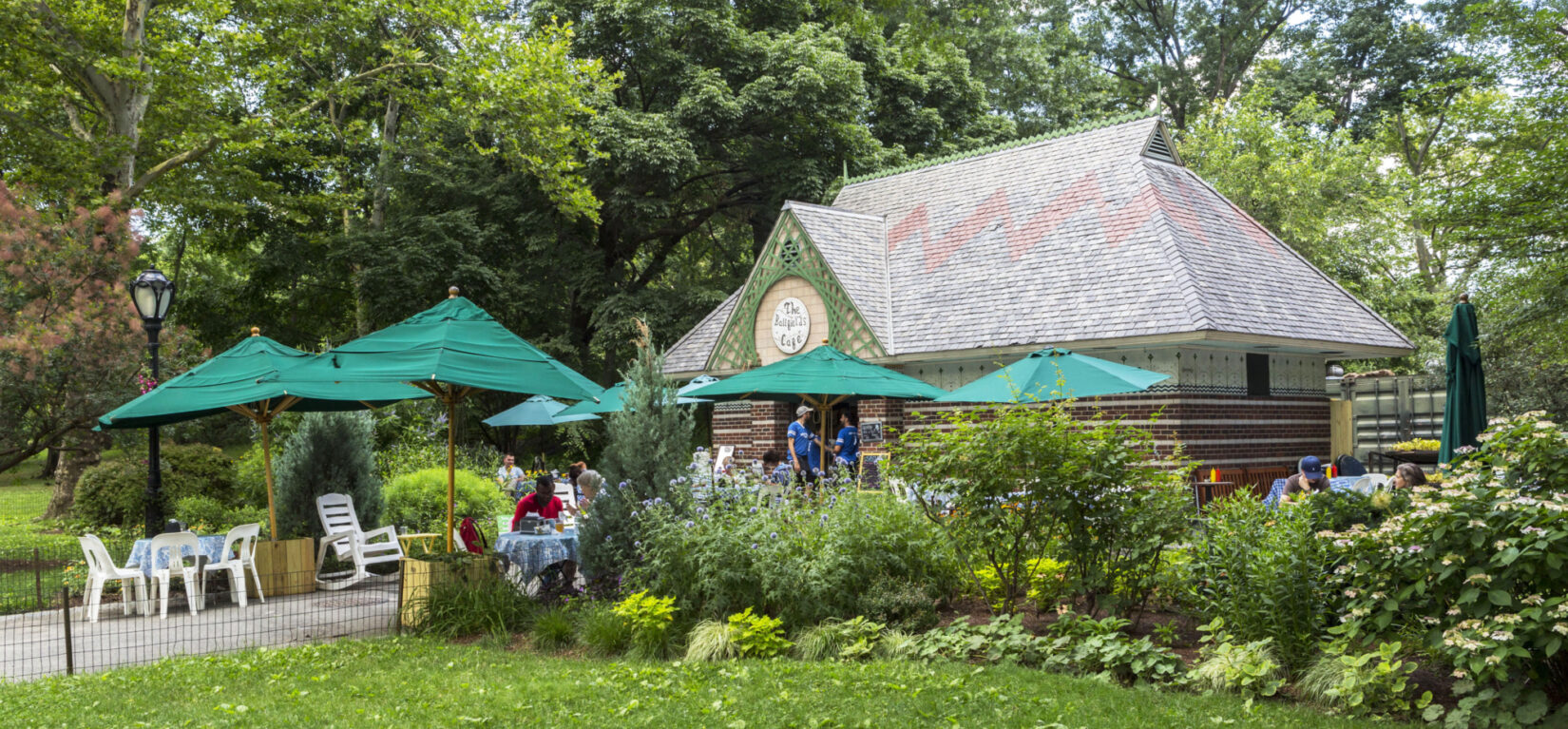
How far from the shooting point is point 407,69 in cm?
2530

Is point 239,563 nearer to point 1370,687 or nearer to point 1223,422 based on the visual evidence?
point 1370,687

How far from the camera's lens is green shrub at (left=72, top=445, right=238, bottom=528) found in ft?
55.1

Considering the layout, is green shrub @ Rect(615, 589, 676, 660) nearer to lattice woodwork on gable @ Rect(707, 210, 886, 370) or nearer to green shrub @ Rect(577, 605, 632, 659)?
green shrub @ Rect(577, 605, 632, 659)

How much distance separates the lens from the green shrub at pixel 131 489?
16.8m

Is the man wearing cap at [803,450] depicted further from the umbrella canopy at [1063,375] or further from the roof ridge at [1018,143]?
the roof ridge at [1018,143]

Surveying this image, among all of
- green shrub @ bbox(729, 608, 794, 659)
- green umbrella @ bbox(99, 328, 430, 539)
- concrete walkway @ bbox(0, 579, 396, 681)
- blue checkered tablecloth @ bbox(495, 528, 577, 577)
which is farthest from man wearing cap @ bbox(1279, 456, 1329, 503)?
green umbrella @ bbox(99, 328, 430, 539)

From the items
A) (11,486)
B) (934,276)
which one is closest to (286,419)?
(934,276)

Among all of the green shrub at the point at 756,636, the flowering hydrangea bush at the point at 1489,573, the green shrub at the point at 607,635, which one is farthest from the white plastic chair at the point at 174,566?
the flowering hydrangea bush at the point at 1489,573

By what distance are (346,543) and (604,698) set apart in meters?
7.65

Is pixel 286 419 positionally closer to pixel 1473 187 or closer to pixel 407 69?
pixel 407 69

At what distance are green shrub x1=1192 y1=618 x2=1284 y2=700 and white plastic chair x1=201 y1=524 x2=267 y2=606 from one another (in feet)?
29.4

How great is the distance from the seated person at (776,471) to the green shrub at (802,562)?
2.32 m

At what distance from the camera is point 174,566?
409 inches

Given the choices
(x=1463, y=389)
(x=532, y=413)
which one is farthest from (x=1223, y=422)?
(x=532, y=413)
